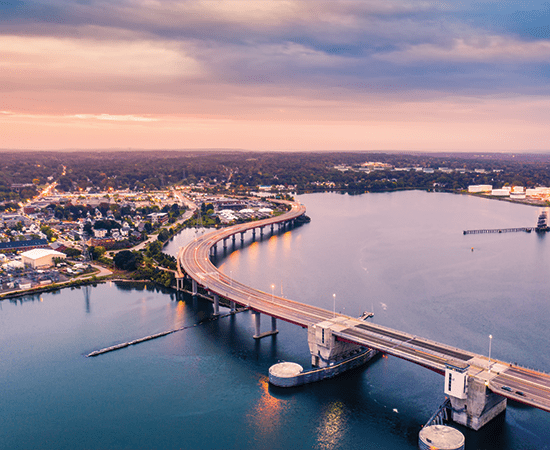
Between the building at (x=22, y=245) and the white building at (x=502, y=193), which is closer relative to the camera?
the building at (x=22, y=245)

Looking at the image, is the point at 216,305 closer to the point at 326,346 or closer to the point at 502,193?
the point at 326,346

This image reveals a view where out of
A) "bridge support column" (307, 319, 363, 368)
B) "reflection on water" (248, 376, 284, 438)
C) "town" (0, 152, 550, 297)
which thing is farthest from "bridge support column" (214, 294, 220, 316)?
"reflection on water" (248, 376, 284, 438)

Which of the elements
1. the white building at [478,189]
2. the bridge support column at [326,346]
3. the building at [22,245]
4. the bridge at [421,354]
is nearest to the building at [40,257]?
the building at [22,245]

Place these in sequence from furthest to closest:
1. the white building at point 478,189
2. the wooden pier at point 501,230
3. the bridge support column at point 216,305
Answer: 1. the white building at point 478,189
2. the wooden pier at point 501,230
3. the bridge support column at point 216,305

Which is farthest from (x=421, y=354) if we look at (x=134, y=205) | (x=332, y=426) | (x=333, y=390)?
(x=134, y=205)

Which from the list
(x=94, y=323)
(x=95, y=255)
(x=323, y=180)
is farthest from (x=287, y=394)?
(x=323, y=180)

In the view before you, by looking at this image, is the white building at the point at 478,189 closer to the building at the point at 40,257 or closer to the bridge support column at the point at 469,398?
the building at the point at 40,257

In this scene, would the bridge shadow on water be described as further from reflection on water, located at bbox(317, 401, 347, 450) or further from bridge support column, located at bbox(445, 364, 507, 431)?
bridge support column, located at bbox(445, 364, 507, 431)
